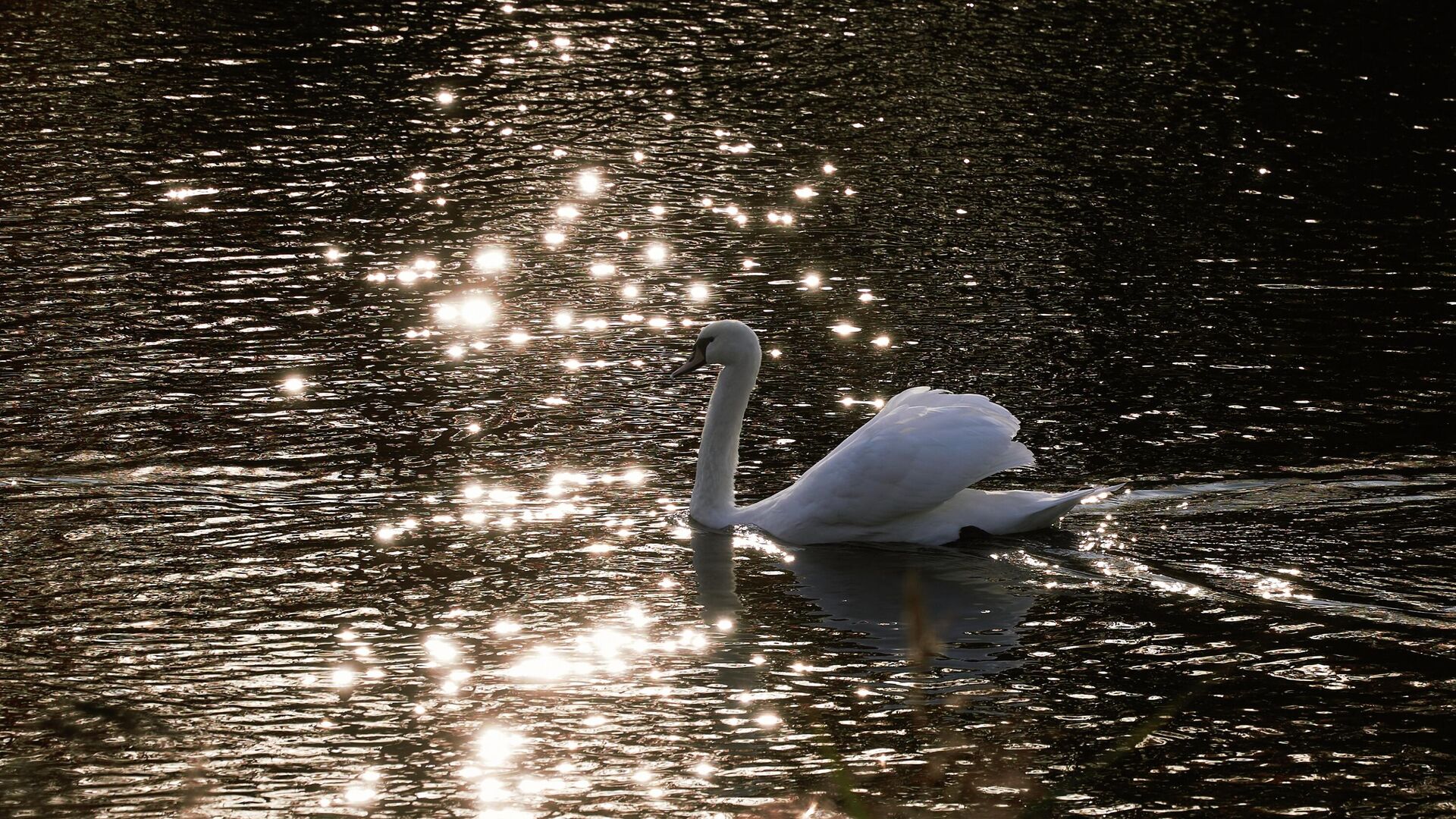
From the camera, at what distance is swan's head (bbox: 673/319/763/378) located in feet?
35.4

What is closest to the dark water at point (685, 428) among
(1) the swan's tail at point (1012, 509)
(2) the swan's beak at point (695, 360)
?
(1) the swan's tail at point (1012, 509)

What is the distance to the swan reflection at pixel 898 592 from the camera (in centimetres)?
864

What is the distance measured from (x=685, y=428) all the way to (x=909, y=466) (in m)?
2.48

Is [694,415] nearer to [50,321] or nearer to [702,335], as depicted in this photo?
[702,335]

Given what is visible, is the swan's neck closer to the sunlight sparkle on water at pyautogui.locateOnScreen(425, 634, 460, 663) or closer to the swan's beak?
the swan's beak

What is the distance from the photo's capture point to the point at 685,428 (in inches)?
473

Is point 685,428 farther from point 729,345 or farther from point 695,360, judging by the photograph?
point 729,345

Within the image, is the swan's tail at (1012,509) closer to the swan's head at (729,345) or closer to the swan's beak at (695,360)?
the swan's head at (729,345)

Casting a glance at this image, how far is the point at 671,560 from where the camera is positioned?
9836 millimetres

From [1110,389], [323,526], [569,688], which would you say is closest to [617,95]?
[1110,389]

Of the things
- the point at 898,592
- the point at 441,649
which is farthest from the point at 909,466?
the point at 441,649

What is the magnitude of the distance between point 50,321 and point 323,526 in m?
4.56

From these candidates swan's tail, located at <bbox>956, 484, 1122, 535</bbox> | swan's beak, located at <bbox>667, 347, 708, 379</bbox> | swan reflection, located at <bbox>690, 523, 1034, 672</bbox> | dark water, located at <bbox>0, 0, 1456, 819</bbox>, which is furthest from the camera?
swan's beak, located at <bbox>667, 347, 708, 379</bbox>

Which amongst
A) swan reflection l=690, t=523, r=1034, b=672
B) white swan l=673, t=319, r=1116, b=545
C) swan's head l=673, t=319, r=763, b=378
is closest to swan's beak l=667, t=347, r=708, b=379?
swan's head l=673, t=319, r=763, b=378
